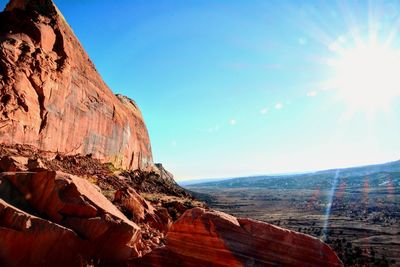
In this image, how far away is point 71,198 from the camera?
11.7 meters

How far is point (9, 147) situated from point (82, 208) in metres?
17.2

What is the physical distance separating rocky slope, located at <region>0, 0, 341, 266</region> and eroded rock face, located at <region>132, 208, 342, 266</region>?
3 centimetres

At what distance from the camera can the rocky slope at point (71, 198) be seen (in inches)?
400

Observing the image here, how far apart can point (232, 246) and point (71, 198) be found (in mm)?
5321

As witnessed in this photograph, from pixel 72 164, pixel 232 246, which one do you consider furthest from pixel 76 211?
pixel 72 164

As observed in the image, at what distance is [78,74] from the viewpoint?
1528 inches

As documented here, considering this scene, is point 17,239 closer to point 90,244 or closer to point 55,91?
point 90,244

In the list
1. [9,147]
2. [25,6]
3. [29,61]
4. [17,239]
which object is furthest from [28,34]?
[17,239]

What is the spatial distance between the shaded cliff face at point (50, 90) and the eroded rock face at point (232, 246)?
20.6 m

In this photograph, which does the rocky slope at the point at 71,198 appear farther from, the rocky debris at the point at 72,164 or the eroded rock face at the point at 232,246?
the rocky debris at the point at 72,164

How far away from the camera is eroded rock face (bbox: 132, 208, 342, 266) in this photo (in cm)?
1005

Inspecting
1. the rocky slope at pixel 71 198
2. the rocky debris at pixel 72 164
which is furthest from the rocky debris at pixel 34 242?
the rocky debris at pixel 72 164

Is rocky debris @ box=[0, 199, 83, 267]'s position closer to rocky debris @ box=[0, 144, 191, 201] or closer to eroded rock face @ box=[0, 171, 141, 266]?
eroded rock face @ box=[0, 171, 141, 266]

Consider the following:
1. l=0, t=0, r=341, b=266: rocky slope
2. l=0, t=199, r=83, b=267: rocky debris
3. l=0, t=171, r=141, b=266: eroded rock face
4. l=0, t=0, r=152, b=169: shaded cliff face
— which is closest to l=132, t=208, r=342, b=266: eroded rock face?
l=0, t=0, r=341, b=266: rocky slope
